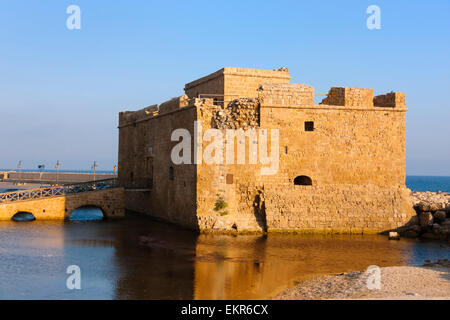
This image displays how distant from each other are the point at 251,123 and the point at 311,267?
7203 mm

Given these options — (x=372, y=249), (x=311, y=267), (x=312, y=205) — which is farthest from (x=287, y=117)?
(x=311, y=267)

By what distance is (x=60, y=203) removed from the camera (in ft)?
71.7

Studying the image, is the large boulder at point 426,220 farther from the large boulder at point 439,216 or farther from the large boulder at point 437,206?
the large boulder at point 437,206

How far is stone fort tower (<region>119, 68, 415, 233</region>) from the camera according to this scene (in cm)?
1814

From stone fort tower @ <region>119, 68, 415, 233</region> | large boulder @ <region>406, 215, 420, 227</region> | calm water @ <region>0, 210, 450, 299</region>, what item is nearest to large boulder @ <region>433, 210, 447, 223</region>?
large boulder @ <region>406, 215, 420, 227</region>

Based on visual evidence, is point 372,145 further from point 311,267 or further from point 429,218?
point 311,267

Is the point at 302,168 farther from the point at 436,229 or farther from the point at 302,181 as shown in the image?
the point at 436,229

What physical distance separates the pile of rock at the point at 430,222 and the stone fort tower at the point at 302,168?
1.58 ft

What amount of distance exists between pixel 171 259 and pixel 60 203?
10.3 meters

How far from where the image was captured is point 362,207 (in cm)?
1869

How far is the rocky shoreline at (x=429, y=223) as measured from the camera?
18234 mm

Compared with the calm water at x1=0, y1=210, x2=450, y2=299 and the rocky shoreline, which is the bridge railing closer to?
the calm water at x1=0, y1=210, x2=450, y2=299

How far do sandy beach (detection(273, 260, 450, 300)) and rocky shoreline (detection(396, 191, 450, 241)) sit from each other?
6013 mm

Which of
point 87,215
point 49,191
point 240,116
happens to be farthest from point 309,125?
point 87,215
